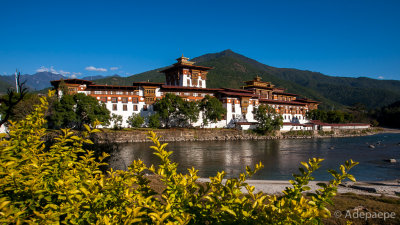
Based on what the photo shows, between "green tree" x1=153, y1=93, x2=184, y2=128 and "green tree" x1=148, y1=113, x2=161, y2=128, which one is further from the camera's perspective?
"green tree" x1=153, y1=93, x2=184, y2=128

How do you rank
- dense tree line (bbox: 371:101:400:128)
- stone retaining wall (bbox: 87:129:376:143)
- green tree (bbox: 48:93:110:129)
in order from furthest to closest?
1. dense tree line (bbox: 371:101:400:128)
2. stone retaining wall (bbox: 87:129:376:143)
3. green tree (bbox: 48:93:110:129)

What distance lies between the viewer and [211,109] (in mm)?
51594

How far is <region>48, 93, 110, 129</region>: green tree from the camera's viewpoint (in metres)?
40.1

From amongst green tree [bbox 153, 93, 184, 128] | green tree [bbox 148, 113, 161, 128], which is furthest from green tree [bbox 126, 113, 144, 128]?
green tree [bbox 153, 93, 184, 128]

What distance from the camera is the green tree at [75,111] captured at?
40.1 metres

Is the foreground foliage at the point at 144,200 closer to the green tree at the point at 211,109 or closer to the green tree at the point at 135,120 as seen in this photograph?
the green tree at the point at 135,120

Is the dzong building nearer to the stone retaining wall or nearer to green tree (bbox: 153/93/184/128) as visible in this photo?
green tree (bbox: 153/93/184/128)

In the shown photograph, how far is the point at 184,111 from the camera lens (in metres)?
48.7

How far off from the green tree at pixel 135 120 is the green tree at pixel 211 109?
13721 mm

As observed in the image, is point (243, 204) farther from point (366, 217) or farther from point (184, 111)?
point (184, 111)

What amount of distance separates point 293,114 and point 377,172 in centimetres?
5411

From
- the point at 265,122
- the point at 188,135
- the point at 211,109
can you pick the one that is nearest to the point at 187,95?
the point at 211,109

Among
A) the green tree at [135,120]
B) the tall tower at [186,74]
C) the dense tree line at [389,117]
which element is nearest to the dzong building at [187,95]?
the tall tower at [186,74]

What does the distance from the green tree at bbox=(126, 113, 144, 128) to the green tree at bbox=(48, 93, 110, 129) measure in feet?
16.4
